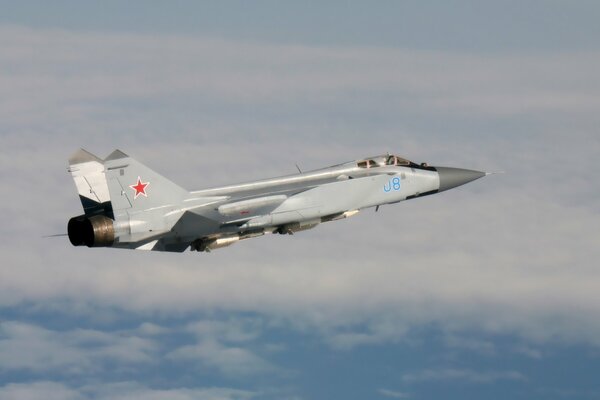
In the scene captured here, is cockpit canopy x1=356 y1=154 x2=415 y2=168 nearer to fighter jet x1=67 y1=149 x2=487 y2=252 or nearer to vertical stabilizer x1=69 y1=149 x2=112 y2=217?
fighter jet x1=67 y1=149 x2=487 y2=252

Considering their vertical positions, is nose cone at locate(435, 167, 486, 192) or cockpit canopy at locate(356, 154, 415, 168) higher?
cockpit canopy at locate(356, 154, 415, 168)

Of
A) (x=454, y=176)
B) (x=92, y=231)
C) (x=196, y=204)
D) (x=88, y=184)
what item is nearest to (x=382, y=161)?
(x=454, y=176)

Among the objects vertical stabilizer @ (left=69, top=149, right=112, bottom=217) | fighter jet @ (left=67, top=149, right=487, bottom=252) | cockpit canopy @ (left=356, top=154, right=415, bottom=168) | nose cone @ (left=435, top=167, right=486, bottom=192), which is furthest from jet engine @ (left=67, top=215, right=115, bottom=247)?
nose cone @ (left=435, top=167, right=486, bottom=192)

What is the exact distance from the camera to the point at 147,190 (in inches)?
2478

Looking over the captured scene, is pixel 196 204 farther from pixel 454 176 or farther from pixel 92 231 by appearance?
pixel 454 176

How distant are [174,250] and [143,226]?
9.40 ft

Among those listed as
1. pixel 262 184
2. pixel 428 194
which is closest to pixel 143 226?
pixel 262 184

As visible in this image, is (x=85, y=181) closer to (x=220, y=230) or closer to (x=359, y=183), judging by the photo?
(x=220, y=230)

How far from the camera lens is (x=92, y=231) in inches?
2447

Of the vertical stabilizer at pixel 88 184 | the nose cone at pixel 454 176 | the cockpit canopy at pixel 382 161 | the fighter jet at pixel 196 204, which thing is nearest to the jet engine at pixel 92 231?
the fighter jet at pixel 196 204

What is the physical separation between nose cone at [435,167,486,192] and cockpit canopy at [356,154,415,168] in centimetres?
157

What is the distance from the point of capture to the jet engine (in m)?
62.2

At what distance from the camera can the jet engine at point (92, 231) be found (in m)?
62.2

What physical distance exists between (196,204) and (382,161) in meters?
9.59
